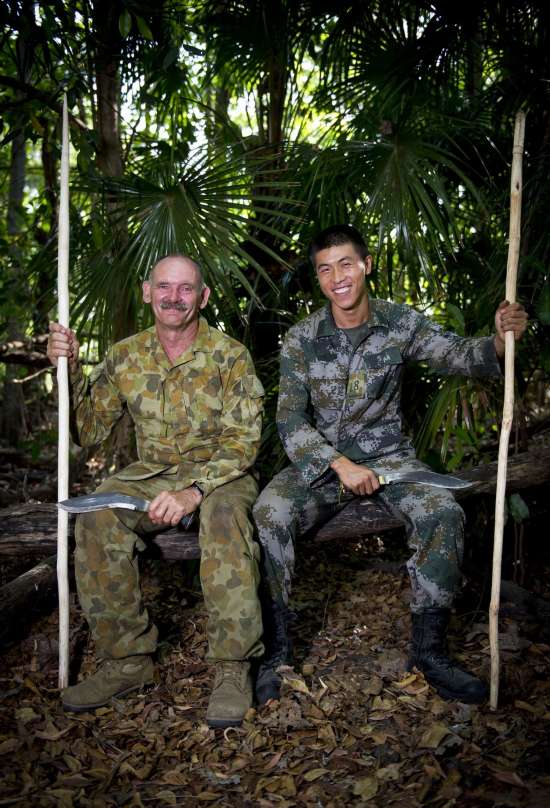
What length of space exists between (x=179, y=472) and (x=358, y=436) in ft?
2.72

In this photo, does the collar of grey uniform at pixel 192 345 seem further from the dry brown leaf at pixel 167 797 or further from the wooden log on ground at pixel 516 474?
the dry brown leaf at pixel 167 797

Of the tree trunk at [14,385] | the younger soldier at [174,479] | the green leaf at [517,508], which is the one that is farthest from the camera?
the tree trunk at [14,385]

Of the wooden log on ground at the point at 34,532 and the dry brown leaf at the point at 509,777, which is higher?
the wooden log on ground at the point at 34,532

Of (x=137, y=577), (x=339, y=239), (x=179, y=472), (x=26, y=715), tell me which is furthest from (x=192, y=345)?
(x=26, y=715)

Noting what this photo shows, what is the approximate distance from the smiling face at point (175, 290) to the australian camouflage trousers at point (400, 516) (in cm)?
83

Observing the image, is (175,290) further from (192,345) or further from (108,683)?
(108,683)

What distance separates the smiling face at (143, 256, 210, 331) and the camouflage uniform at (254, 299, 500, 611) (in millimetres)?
506

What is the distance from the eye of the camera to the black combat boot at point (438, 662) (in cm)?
279

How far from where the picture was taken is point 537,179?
3619 millimetres

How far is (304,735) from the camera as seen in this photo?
266cm

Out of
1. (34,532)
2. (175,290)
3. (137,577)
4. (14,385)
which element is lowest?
(137,577)

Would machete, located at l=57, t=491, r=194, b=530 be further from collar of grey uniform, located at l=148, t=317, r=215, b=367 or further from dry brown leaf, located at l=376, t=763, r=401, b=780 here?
dry brown leaf, located at l=376, t=763, r=401, b=780

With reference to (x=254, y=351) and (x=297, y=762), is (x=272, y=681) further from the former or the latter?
(x=254, y=351)

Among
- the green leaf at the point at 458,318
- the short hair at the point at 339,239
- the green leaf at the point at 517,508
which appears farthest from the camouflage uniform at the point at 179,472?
the green leaf at the point at 517,508
